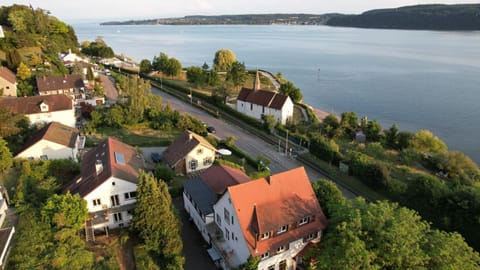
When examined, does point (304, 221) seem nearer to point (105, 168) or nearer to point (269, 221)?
point (269, 221)

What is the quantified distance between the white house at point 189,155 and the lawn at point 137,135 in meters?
7.46

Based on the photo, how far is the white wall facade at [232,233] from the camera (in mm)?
21484

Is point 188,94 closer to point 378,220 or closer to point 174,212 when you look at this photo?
point 174,212

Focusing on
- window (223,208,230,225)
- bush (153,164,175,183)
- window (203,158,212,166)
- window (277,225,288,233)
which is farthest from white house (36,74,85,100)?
window (277,225,288,233)

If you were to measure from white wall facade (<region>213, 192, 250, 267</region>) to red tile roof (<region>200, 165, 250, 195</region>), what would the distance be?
286 cm

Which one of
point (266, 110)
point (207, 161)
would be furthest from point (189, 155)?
point (266, 110)

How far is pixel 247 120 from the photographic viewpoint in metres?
56.3

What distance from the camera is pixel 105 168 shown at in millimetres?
26516

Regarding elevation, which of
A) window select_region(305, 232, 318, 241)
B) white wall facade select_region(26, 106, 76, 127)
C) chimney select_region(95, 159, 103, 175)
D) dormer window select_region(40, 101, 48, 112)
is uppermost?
dormer window select_region(40, 101, 48, 112)

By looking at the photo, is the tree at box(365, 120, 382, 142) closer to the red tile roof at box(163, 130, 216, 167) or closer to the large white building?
the red tile roof at box(163, 130, 216, 167)

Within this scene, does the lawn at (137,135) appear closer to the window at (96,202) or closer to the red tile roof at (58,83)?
the red tile roof at (58,83)

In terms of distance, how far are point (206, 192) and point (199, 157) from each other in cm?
1005

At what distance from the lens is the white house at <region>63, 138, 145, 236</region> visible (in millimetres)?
24844

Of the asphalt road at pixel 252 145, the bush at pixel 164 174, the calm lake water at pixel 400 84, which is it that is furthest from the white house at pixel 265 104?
the bush at pixel 164 174
